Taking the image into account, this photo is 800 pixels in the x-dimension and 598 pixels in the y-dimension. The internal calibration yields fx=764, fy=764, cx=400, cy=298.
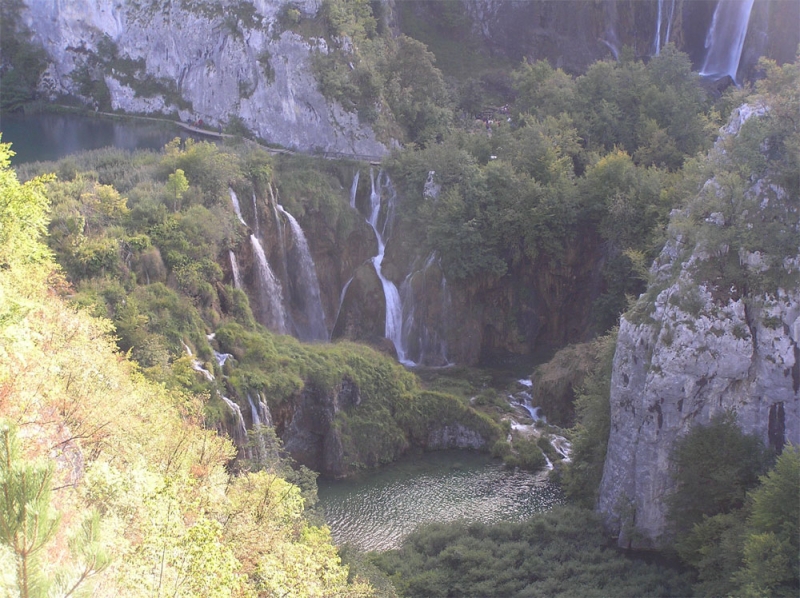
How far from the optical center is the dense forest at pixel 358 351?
13180 millimetres

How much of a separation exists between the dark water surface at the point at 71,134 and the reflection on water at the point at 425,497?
3369 centimetres

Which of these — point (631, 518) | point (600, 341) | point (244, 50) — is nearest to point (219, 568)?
point (631, 518)

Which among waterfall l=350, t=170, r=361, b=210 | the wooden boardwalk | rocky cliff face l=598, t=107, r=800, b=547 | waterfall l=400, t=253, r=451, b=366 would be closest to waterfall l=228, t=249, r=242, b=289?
waterfall l=400, t=253, r=451, b=366

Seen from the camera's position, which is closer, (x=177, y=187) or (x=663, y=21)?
(x=177, y=187)

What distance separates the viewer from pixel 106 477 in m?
11.5

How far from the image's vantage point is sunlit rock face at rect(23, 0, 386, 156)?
154ft

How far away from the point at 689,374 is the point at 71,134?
50477mm

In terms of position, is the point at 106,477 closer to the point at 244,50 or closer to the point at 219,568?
the point at 219,568

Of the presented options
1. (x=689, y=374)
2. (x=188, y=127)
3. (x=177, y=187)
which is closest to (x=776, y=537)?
(x=689, y=374)

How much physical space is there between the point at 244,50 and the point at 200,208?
875 inches

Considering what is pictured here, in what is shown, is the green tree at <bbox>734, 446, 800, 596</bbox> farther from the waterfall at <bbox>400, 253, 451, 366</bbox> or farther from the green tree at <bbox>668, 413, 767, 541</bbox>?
the waterfall at <bbox>400, 253, 451, 366</bbox>

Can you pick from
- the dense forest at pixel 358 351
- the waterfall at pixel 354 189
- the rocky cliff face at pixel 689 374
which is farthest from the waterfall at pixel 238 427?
the waterfall at pixel 354 189

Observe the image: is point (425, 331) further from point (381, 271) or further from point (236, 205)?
point (236, 205)

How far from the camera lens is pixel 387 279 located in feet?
128
